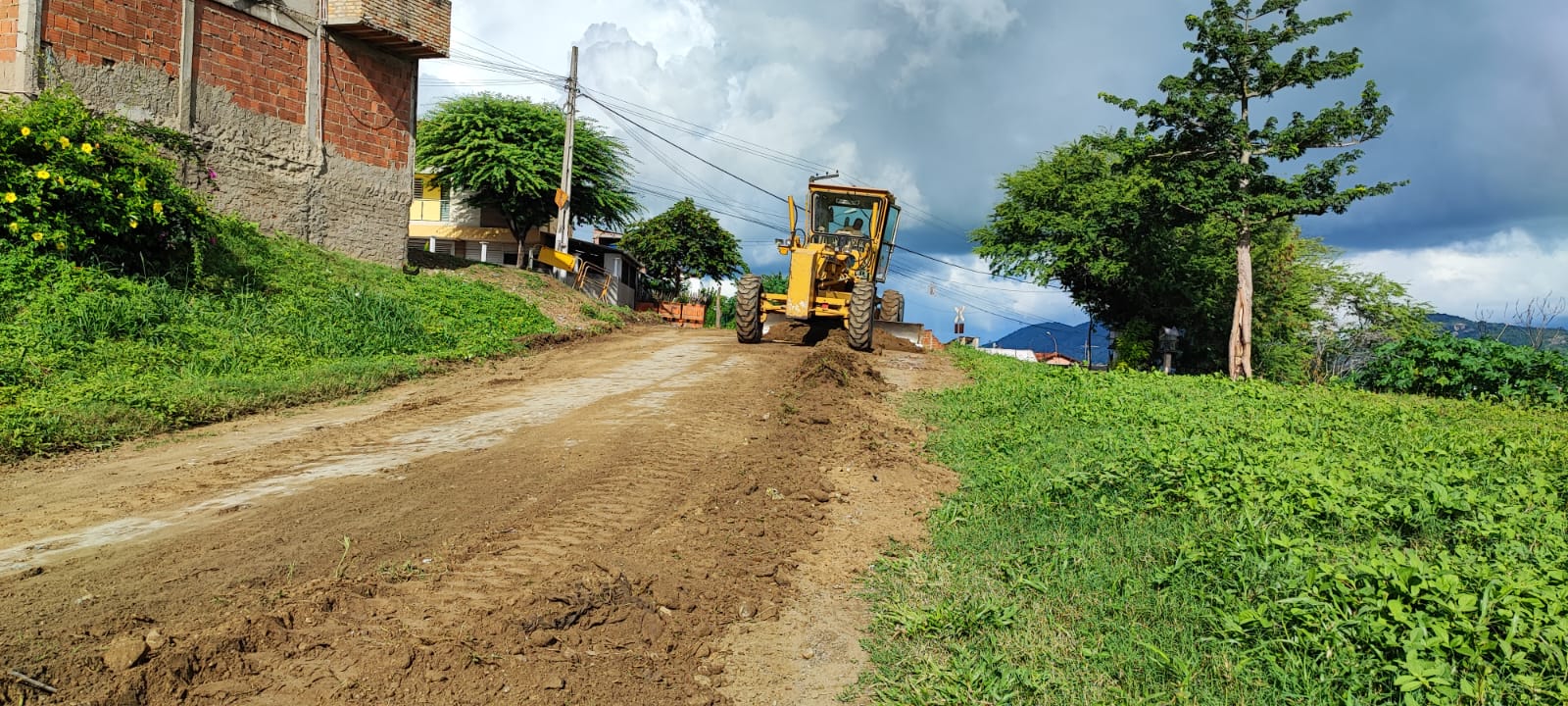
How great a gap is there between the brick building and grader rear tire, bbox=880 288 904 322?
1189cm

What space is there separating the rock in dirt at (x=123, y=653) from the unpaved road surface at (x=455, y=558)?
0.01 meters

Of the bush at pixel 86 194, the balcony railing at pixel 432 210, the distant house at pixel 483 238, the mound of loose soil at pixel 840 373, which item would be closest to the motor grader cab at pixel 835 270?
the mound of loose soil at pixel 840 373

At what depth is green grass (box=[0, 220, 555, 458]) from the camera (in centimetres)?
848

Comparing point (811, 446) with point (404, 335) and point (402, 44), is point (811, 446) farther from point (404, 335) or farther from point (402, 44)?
point (402, 44)

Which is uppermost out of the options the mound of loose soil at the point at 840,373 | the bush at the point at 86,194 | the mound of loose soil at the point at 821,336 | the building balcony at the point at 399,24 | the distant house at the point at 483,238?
the building balcony at the point at 399,24

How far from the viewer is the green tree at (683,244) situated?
4553 cm

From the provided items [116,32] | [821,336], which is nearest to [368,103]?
[116,32]

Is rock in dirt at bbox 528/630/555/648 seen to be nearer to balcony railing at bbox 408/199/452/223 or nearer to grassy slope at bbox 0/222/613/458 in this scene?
grassy slope at bbox 0/222/613/458

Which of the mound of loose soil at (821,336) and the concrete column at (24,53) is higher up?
the concrete column at (24,53)

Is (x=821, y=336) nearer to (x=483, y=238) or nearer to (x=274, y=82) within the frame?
(x=274, y=82)

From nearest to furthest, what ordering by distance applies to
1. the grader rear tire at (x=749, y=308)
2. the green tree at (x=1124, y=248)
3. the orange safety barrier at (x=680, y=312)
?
the grader rear tire at (x=749, y=308) < the green tree at (x=1124, y=248) < the orange safety barrier at (x=680, y=312)

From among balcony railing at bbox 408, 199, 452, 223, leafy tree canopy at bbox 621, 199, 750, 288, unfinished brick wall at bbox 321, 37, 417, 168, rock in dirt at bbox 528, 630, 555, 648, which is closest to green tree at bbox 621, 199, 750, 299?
leafy tree canopy at bbox 621, 199, 750, 288

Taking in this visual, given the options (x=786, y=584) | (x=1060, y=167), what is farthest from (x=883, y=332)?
(x=1060, y=167)

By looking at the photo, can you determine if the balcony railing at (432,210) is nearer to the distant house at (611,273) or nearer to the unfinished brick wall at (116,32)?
the distant house at (611,273)
